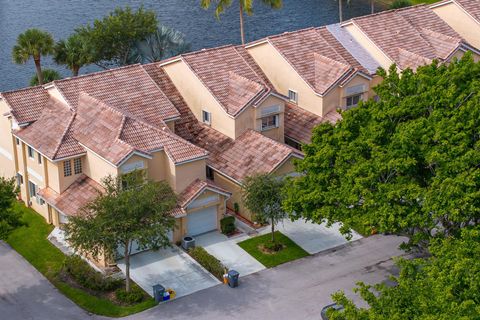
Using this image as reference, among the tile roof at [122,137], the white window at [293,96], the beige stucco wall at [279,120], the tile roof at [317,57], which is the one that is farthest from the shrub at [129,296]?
the white window at [293,96]

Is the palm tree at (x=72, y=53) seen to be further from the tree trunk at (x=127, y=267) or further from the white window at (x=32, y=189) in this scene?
the tree trunk at (x=127, y=267)

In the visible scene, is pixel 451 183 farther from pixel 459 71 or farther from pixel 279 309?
pixel 279 309

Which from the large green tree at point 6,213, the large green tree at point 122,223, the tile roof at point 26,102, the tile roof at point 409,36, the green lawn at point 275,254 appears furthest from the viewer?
the tile roof at point 409,36

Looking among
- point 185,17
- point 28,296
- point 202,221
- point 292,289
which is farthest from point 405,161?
point 185,17

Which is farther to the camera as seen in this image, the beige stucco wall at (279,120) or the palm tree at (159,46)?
the palm tree at (159,46)

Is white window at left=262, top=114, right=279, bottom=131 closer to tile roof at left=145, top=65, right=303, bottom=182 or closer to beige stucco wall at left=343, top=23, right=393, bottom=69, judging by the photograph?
tile roof at left=145, top=65, right=303, bottom=182

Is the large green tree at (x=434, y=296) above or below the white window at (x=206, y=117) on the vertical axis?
below

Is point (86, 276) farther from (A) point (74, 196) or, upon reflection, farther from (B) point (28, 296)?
(A) point (74, 196)

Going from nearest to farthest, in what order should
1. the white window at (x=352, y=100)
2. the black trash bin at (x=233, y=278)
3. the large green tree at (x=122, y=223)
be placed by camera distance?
the large green tree at (x=122, y=223)
the black trash bin at (x=233, y=278)
the white window at (x=352, y=100)

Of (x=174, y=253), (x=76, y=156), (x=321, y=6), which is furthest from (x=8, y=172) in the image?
(x=321, y=6)

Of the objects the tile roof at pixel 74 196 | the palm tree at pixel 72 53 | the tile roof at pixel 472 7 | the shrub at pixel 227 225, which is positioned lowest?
the shrub at pixel 227 225
